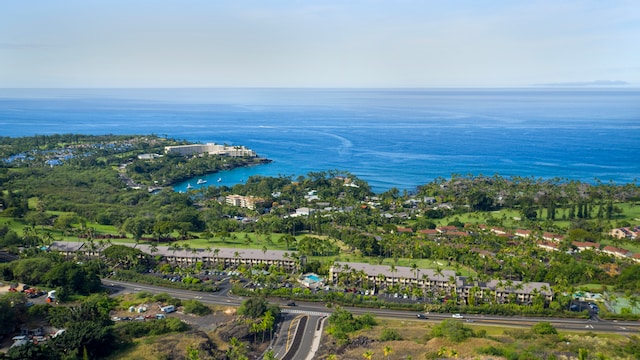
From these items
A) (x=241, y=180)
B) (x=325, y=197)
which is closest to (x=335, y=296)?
(x=325, y=197)

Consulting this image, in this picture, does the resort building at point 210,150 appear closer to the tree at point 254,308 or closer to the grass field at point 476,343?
the tree at point 254,308

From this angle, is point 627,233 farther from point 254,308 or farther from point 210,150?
point 210,150

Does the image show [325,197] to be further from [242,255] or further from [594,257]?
[594,257]

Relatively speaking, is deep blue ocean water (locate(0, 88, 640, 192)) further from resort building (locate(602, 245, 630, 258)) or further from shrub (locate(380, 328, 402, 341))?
shrub (locate(380, 328, 402, 341))

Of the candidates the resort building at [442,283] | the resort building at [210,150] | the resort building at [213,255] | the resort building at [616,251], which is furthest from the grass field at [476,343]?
the resort building at [210,150]

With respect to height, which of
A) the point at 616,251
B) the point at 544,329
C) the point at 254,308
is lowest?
the point at 254,308

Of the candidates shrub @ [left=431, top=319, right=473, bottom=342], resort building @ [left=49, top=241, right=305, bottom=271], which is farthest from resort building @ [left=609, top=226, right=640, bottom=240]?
resort building @ [left=49, top=241, right=305, bottom=271]

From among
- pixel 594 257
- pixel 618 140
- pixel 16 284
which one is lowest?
pixel 16 284

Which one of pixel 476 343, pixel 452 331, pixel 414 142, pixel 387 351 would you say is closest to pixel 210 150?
pixel 414 142

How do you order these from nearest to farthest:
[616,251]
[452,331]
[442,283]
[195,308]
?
[452,331] < [195,308] < [442,283] < [616,251]
